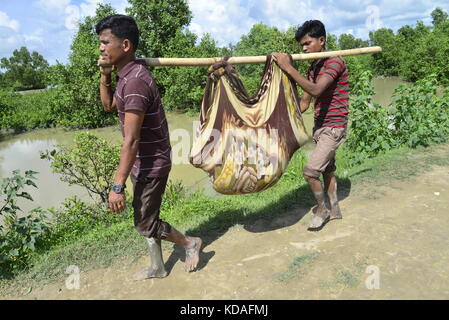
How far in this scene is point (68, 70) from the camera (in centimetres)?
1819

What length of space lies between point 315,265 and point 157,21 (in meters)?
20.8

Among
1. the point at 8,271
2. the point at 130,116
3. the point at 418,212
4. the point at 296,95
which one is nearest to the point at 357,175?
the point at 418,212

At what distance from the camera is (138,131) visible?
246 centimetres

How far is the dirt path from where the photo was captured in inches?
108

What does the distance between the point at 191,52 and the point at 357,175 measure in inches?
605

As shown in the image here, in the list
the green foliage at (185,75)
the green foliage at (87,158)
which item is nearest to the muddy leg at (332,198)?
the green foliage at (87,158)

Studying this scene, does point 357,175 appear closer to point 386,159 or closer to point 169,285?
point 386,159

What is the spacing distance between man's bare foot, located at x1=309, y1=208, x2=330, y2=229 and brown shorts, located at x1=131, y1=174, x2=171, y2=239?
1567 mm

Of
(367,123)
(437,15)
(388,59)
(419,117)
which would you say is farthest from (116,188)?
(437,15)

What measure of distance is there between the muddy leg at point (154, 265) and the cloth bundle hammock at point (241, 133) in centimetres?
72

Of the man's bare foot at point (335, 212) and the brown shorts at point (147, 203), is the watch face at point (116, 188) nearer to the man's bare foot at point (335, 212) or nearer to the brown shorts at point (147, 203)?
the brown shorts at point (147, 203)

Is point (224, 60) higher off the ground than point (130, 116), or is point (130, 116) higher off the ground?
point (224, 60)

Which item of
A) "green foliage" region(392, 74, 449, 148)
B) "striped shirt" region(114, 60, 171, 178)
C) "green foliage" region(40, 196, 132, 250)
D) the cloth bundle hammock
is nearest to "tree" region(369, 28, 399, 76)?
"green foliage" region(392, 74, 449, 148)

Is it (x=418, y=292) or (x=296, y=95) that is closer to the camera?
(x=418, y=292)
